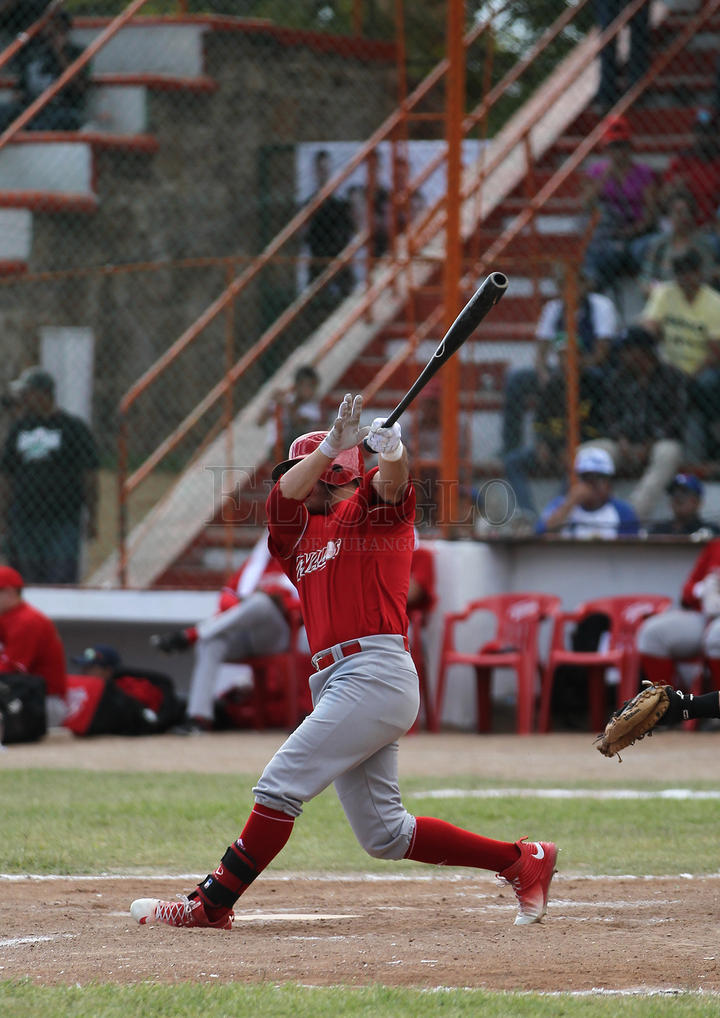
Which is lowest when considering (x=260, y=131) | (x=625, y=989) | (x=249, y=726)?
(x=249, y=726)

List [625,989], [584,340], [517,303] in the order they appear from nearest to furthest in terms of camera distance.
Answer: [625,989]
[584,340]
[517,303]

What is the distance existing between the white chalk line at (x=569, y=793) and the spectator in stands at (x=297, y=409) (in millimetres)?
5047

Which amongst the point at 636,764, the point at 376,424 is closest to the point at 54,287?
the point at 636,764

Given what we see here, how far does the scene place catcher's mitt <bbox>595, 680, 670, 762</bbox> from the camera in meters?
4.97

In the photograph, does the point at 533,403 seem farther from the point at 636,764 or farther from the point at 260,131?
the point at 260,131

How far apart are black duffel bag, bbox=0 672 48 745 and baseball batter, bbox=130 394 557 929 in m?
5.38

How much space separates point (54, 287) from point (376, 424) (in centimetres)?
995

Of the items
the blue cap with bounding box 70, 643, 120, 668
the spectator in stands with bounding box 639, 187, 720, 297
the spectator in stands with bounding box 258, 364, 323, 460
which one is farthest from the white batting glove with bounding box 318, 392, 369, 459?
the spectator in stands with bounding box 639, 187, 720, 297

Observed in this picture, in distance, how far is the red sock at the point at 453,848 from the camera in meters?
4.76

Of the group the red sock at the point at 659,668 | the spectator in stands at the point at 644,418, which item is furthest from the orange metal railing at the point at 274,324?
the red sock at the point at 659,668

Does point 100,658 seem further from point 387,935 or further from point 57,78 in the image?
point 57,78

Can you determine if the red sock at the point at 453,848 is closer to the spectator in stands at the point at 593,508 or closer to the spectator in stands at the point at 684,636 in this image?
the spectator in stands at the point at 684,636

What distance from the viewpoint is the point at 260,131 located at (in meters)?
16.8

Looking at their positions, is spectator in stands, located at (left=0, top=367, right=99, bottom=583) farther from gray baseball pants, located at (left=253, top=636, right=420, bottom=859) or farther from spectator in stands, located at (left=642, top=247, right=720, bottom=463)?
gray baseball pants, located at (left=253, top=636, right=420, bottom=859)
